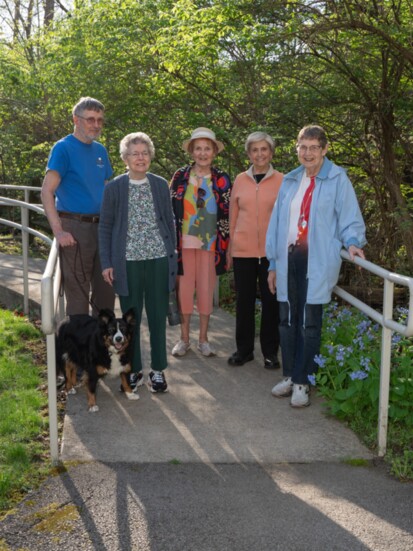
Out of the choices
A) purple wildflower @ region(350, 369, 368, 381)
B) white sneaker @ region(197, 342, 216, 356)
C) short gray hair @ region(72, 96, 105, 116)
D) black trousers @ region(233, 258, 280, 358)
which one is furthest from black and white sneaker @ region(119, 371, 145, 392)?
short gray hair @ region(72, 96, 105, 116)

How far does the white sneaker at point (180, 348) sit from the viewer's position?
18.3ft

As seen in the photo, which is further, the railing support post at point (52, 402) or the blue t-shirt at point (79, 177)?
the blue t-shirt at point (79, 177)

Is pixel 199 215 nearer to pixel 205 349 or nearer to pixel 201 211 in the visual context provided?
pixel 201 211

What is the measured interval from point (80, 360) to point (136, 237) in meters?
0.97

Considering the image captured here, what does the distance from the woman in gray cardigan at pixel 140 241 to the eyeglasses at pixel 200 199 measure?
0.63m

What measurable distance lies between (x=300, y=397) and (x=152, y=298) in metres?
1.27

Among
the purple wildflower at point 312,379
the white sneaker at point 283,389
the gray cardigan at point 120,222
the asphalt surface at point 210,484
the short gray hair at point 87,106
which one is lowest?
the asphalt surface at point 210,484

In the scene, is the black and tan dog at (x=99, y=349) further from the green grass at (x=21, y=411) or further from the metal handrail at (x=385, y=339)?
the metal handrail at (x=385, y=339)

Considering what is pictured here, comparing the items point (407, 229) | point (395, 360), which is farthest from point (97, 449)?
point (407, 229)

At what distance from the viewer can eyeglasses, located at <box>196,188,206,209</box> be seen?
5.27m

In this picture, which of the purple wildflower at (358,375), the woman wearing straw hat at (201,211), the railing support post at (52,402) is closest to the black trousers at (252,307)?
the woman wearing straw hat at (201,211)

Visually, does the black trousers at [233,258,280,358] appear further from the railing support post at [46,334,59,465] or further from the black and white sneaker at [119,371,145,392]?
the railing support post at [46,334,59,465]

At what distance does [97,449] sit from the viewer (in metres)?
3.85

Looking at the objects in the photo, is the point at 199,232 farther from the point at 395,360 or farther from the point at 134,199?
the point at 395,360
